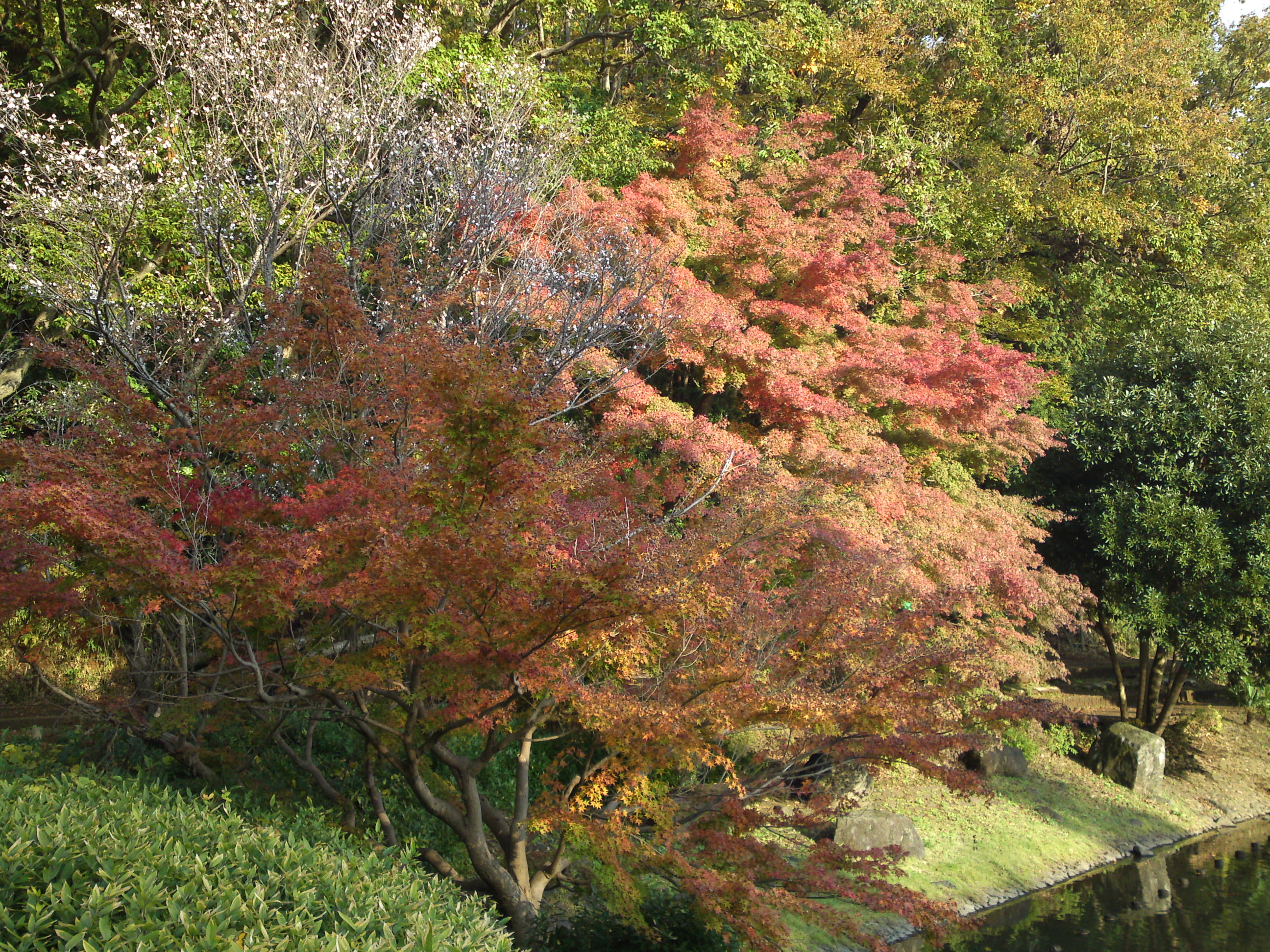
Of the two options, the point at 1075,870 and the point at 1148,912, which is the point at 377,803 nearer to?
the point at 1148,912

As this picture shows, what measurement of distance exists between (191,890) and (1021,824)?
37.4 ft

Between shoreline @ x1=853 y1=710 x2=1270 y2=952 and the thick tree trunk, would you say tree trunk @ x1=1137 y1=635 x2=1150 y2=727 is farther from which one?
the thick tree trunk

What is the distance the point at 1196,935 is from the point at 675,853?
7.48 metres

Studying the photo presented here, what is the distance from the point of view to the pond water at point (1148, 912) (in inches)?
371

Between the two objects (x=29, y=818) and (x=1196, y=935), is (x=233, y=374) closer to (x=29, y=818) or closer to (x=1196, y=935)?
(x=29, y=818)

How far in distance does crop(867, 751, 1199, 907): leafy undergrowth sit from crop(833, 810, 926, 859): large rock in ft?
0.95

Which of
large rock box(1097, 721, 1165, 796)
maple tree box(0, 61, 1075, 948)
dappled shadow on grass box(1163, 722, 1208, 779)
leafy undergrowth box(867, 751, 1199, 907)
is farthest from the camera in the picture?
dappled shadow on grass box(1163, 722, 1208, 779)

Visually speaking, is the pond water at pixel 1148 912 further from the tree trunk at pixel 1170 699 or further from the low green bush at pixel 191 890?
the low green bush at pixel 191 890

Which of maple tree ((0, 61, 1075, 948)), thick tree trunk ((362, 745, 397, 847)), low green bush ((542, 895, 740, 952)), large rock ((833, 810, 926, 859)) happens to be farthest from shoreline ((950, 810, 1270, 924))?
thick tree trunk ((362, 745, 397, 847))

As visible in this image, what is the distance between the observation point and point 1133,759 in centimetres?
1412

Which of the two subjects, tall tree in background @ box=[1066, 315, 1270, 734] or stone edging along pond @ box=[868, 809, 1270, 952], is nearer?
stone edging along pond @ box=[868, 809, 1270, 952]

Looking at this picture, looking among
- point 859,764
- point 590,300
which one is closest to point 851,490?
point 859,764

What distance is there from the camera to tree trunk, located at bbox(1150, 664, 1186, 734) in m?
15.0

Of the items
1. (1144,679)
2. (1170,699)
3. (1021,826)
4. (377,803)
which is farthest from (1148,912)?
(377,803)
